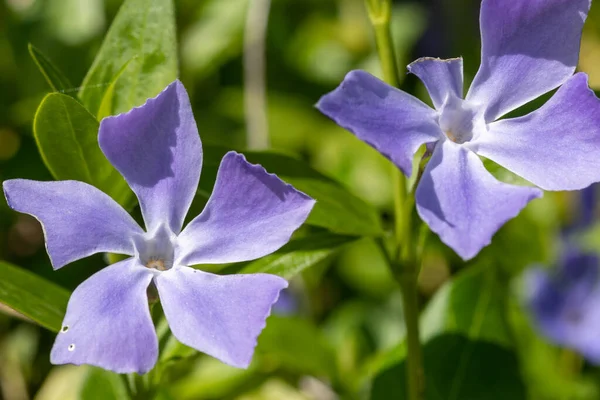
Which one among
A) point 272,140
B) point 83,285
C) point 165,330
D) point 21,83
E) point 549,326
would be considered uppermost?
point 83,285

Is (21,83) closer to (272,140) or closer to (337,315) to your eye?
(272,140)

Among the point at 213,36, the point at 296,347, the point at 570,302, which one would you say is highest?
the point at 213,36

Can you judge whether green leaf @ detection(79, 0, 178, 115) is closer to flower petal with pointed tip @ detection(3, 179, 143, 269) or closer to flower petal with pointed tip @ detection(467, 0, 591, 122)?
flower petal with pointed tip @ detection(3, 179, 143, 269)

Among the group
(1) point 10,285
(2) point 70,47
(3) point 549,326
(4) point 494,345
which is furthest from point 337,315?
(1) point 10,285

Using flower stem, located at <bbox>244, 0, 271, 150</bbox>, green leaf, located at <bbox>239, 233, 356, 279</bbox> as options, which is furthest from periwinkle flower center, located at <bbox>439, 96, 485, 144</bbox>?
flower stem, located at <bbox>244, 0, 271, 150</bbox>

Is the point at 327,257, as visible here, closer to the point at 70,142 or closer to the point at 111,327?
the point at 70,142

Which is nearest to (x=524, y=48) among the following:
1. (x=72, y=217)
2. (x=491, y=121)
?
(x=491, y=121)
